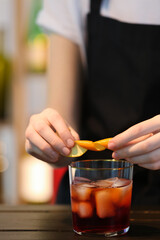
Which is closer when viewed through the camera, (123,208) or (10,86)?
(123,208)

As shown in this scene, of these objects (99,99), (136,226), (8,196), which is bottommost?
(8,196)

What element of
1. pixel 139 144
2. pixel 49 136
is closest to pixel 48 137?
pixel 49 136

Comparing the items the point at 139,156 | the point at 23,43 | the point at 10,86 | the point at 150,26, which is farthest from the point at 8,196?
the point at 139,156

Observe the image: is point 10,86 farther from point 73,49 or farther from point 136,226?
point 136,226

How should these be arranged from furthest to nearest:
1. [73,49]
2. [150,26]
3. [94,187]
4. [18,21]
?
[18,21] → [73,49] → [150,26] → [94,187]

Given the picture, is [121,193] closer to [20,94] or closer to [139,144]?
[139,144]

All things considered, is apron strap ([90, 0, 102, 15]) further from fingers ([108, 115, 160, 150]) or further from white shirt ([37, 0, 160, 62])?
fingers ([108, 115, 160, 150])

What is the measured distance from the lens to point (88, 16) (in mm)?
1481

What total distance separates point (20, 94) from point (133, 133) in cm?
191

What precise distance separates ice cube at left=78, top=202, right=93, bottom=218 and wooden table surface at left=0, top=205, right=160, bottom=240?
4cm

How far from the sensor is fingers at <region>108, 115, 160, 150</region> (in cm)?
95

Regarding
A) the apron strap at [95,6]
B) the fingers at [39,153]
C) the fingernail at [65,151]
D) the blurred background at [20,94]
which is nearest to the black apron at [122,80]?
the apron strap at [95,6]

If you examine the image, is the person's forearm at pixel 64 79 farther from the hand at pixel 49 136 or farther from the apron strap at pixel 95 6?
the hand at pixel 49 136

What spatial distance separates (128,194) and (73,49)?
0.72 metres
